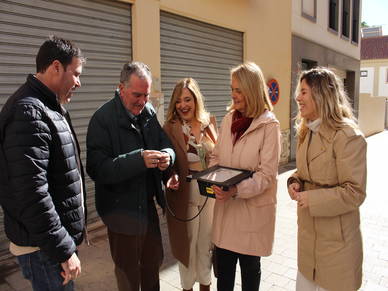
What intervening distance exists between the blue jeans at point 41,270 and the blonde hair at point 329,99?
1.81 meters

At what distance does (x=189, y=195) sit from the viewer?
2729mm

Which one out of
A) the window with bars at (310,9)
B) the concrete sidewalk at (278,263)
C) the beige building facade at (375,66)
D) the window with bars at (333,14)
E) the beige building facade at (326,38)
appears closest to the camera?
the concrete sidewalk at (278,263)

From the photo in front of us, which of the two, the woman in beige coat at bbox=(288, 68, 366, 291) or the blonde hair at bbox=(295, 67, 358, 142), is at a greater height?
the blonde hair at bbox=(295, 67, 358, 142)

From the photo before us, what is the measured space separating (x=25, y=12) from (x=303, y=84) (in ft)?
10.7

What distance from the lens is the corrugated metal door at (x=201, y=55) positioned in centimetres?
550

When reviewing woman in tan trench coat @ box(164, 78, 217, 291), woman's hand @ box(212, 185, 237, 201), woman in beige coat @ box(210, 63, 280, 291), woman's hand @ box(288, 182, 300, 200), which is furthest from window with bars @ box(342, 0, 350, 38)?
woman's hand @ box(212, 185, 237, 201)

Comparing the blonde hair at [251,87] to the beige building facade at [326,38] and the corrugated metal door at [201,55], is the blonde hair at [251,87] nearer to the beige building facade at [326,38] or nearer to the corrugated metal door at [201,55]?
the corrugated metal door at [201,55]

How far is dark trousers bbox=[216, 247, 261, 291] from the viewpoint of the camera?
7.89 ft

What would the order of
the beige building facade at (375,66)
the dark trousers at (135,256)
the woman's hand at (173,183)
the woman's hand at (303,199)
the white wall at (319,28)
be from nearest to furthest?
the woman's hand at (303,199) < the dark trousers at (135,256) < the woman's hand at (173,183) < the white wall at (319,28) < the beige building facade at (375,66)

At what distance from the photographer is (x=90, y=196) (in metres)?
4.61

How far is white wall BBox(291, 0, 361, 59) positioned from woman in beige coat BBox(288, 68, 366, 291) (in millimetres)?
7972

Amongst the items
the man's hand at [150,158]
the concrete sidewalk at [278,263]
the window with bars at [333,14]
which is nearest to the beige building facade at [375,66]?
the window with bars at [333,14]

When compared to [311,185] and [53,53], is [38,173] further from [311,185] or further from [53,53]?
[311,185]

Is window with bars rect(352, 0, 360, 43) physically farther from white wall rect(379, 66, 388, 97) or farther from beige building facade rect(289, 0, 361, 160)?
white wall rect(379, 66, 388, 97)
